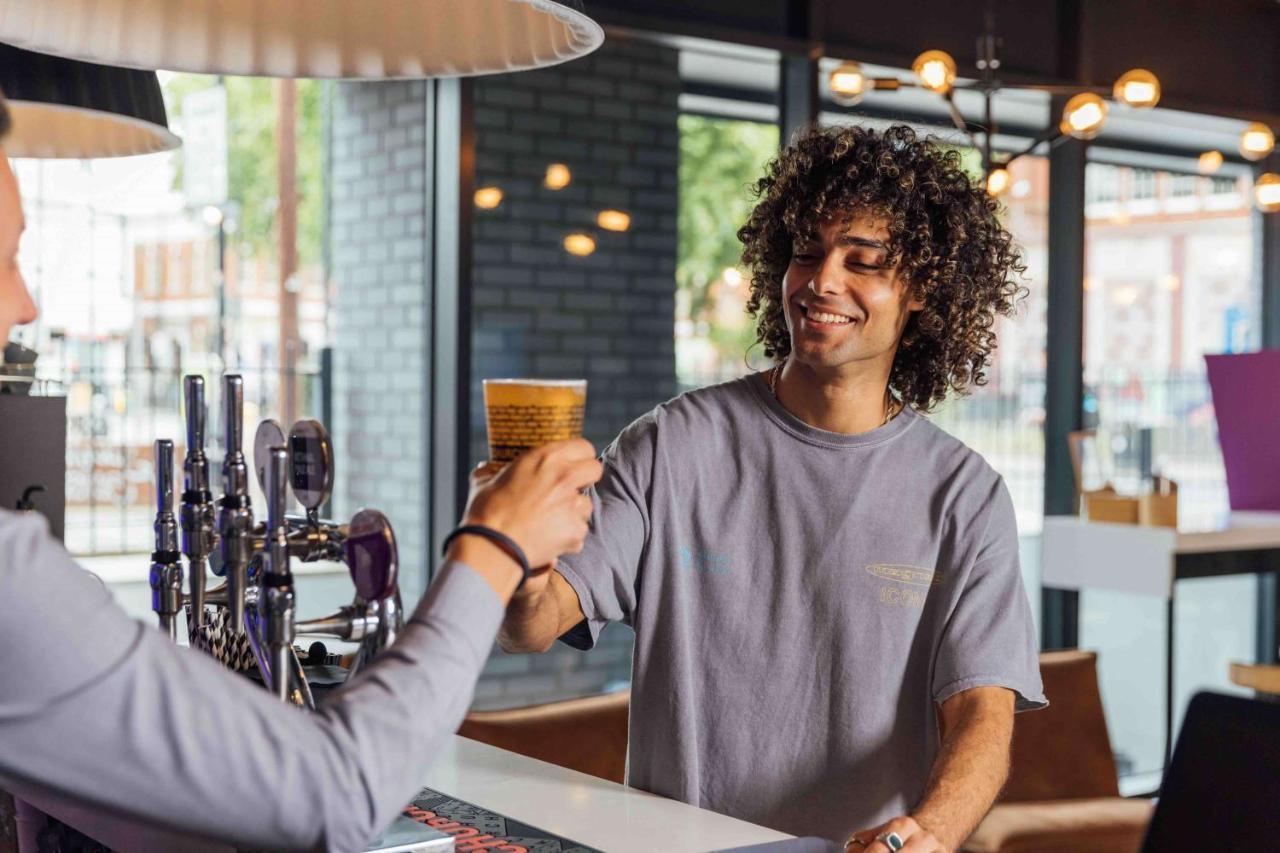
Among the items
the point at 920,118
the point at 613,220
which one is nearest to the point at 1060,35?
the point at 920,118

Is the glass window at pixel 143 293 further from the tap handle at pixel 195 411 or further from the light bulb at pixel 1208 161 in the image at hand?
the light bulb at pixel 1208 161

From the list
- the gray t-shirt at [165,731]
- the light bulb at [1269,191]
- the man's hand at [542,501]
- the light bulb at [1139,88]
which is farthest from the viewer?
the light bulb at [1269,191]

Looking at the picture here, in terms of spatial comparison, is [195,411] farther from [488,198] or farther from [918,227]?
[488,198]

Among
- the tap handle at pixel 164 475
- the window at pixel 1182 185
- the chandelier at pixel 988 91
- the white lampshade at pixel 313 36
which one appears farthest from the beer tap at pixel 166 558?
the window at pixel 1182 185

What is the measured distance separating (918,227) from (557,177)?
2.48 meters

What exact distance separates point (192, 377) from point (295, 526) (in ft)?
0.95

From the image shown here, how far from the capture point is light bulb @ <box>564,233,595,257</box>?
454cm

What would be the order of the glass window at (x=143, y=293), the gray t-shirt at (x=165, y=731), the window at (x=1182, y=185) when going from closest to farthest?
the gray t-shirt at (x=165, y=731) → the glass window at (x=143, y=293) → the window at (x=1182, y=185)

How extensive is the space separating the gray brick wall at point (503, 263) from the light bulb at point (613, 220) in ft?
0.08

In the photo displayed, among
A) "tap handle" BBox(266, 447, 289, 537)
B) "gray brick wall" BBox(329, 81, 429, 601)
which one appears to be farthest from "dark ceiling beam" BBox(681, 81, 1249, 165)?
"tap handle" BBox(266, 447, 289, 537)

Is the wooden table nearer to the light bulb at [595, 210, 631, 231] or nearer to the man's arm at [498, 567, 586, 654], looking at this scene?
the light bulb at [595, 210, 631, 231]

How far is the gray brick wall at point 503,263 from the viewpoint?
4.38 metres

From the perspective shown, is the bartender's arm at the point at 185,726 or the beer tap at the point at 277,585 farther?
the beer tap at the point at 277,585

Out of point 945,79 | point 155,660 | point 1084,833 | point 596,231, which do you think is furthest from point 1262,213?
point 155,660
